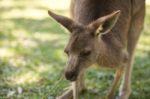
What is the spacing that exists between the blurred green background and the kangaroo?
403 millimetres

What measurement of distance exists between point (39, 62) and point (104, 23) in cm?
254

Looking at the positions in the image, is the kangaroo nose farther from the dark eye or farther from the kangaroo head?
the dark eye

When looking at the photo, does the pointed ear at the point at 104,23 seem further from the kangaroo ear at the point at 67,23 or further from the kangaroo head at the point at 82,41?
the kangaroo ear at the point at 67,23

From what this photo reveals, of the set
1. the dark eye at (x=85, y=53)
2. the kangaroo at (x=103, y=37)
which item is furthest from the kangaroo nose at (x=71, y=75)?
the dark eye at (x=85, y=53)

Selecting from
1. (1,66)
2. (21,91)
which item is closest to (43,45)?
(1,66)

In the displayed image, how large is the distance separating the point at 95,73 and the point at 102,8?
161 cm

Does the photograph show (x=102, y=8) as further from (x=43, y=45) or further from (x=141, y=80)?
(x=43, y=45)

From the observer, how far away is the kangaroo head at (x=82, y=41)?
488 cm

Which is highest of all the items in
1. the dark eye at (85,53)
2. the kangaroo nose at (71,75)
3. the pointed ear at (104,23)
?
the pointed ear at (104,23)

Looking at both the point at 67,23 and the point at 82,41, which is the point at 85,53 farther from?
the point at 67,23

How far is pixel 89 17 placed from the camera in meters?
5.43

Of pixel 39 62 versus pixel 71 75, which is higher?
pixel 39 62

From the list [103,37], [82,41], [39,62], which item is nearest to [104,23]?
[82,41]

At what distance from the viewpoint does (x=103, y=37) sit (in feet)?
18.0
